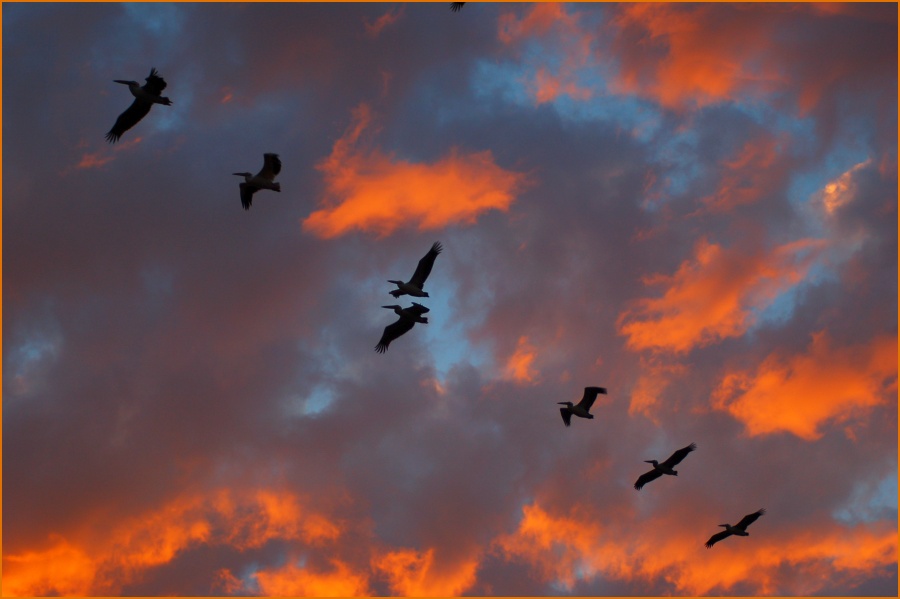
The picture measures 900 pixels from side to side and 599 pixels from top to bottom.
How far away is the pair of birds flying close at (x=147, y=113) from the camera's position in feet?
121

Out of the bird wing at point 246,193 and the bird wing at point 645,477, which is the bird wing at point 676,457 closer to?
the bird wing at point 645,477

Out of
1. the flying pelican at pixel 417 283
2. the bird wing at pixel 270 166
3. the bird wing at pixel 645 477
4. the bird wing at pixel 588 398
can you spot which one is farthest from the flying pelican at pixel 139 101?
the bird wing at pixel 645 477

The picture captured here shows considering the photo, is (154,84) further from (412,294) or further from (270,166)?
(412,294)

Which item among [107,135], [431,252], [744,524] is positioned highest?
[107,135]

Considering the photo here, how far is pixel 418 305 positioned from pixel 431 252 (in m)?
3.05

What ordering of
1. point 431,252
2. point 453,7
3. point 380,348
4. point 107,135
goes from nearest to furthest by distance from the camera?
point 453,7 < point 107,135 < point 431,252 < point 380,348

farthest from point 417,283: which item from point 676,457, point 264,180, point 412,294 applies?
point 676,457

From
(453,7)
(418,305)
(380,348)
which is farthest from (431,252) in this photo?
(453,7)

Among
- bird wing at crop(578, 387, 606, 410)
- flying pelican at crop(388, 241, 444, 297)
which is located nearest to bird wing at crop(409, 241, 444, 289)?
flying pelican at crop(388, 241, 444, 297)

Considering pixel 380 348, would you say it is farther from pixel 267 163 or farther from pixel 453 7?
pixel 453 7

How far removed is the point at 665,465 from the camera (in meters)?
51.4

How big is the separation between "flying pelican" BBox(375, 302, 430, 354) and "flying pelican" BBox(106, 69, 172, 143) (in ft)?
46.6

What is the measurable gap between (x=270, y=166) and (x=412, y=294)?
8780mm

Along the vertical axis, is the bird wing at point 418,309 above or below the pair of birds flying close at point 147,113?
below
